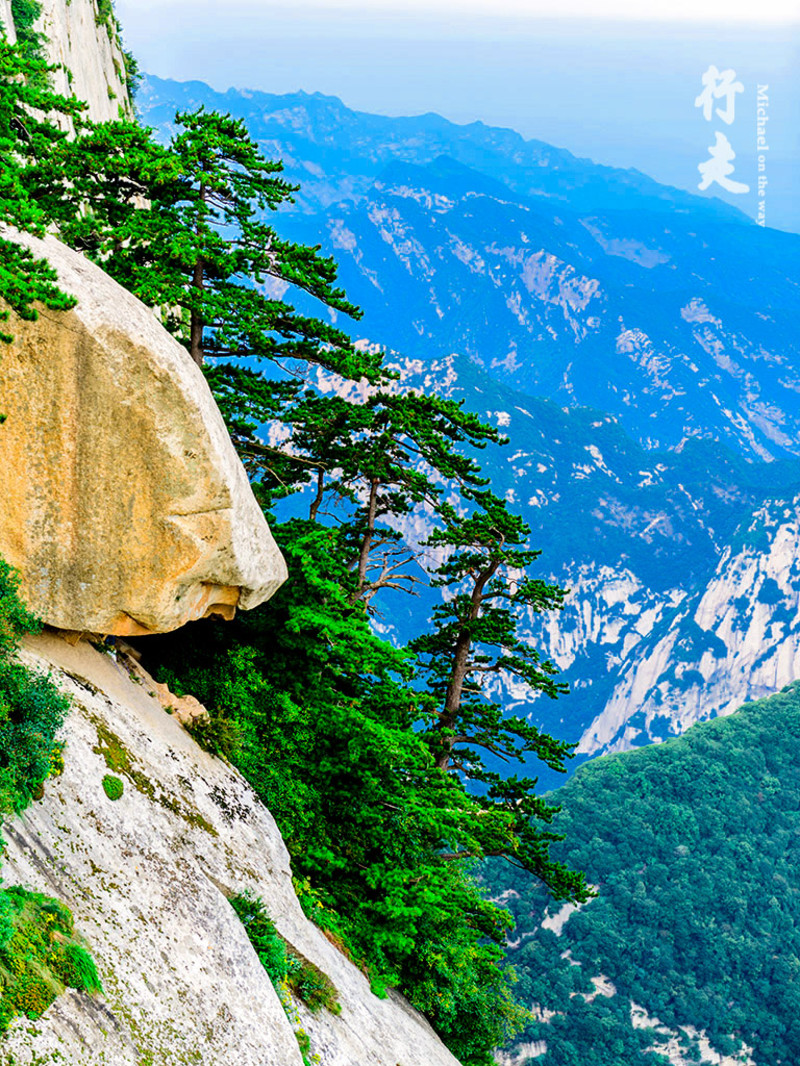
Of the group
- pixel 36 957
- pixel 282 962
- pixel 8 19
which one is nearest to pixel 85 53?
pixel 8 19

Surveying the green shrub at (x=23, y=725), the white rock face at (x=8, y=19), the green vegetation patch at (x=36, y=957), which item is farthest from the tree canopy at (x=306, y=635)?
the white rock face at (x=8, y=19)

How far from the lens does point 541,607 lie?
30.4 meters

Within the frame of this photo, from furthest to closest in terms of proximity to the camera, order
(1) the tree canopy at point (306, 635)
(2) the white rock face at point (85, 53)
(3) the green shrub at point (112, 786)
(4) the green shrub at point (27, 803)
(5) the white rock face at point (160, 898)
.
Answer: (2) the white rock face at point (85, 53) < (1) the tree canopy at point (306, 635) < (3) the green shrub at point (112, 786) < (5) the white rock face at point (160, 898) < (4) the green shrub at point (27, 803)

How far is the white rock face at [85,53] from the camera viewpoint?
125 feet

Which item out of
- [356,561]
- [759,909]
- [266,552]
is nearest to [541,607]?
[356,561]

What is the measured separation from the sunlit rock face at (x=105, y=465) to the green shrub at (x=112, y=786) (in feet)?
10.6

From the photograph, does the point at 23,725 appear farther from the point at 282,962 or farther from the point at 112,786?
the point at 282,962

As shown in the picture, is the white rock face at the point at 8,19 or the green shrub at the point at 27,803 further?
the white rock face at the point at 8,19

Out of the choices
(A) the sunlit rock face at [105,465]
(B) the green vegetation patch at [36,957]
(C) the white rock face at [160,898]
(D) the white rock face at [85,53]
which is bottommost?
(B) the green vegetation patch at [36,957]

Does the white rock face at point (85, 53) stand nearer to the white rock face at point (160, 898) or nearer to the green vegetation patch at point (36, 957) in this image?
the white rock face at point (160, 898)

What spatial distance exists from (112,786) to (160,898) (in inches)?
86.5

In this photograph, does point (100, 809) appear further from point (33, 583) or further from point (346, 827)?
point (346, 827)

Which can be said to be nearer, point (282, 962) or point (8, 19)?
point (282, 962)

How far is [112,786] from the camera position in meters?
15.6
